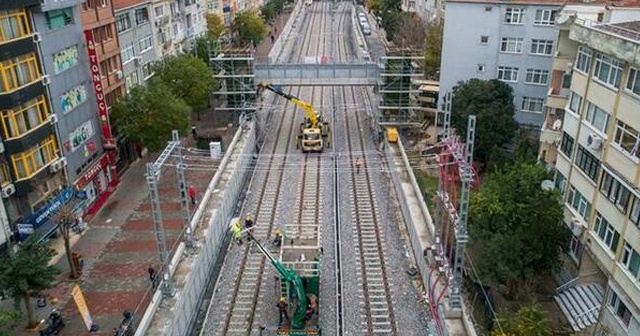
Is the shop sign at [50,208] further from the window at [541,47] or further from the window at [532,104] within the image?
the window at [541,47]

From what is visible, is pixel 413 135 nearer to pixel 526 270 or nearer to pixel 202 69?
pixel 202 69

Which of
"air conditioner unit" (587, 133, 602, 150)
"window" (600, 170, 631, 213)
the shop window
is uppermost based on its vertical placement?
the shop window

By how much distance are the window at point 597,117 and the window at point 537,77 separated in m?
16.5

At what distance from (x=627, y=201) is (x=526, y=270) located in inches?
192

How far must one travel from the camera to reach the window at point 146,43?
43.7 m

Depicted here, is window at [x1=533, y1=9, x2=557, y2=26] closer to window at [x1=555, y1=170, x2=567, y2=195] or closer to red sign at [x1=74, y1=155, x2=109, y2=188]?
window at [x1=555, y1=170, x2=567, y2=195]

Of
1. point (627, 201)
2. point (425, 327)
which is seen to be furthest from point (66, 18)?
point (627, 201)

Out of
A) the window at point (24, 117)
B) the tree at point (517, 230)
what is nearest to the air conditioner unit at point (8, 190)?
the window at point (24, 117)

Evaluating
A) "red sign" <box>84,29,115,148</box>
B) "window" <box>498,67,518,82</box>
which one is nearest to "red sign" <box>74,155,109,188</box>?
"red sign" <box>84,29,115,148</box>


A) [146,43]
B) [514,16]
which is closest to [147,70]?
[146,43]

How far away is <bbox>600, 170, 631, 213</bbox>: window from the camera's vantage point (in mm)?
19891

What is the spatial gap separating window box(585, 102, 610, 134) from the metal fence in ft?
59.2

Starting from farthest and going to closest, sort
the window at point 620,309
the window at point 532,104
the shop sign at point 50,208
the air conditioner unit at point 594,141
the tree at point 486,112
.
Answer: the window at point 532,104 → the tree at point 486,112 → the shop sign at point 50,208 → the air conditioner unit at point 594,141 → the window at point 620,309

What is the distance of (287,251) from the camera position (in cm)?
2339
